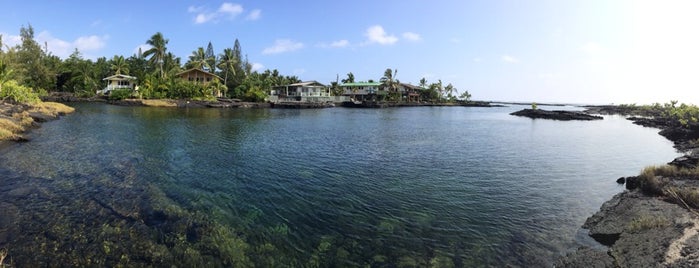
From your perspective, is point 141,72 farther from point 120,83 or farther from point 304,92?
point 304,92

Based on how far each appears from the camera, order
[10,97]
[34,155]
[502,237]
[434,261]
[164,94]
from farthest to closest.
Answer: [164,94] < [10,97] < [34,155] < [502,237] < [434,261]

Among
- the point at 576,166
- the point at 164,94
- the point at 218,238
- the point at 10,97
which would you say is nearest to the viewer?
the point at 218,238

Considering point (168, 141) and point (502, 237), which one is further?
point (168, 141)

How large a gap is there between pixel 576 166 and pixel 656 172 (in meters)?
6.95

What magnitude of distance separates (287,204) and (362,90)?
12074cm

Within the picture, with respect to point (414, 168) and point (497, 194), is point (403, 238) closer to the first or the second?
point (497, 194)

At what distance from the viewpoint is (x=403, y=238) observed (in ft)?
34.8

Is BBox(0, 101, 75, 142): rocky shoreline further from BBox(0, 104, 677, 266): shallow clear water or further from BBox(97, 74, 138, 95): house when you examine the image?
BBox(97, 74, 138, 95): house

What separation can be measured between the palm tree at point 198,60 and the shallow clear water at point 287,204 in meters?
76.0

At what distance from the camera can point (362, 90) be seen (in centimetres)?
13225

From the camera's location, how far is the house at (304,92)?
4387 inches

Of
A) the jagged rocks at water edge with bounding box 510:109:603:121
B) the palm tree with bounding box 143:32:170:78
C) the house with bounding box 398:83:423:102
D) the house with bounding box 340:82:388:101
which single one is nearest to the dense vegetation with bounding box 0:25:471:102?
the palm tree with bounding box 143:32:170:78

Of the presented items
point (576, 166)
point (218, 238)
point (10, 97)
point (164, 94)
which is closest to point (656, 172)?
point (576, 166)

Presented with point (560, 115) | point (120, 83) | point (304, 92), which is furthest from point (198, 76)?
point (560, 115)
